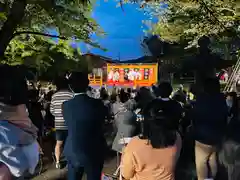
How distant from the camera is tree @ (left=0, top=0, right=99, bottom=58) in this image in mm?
5500

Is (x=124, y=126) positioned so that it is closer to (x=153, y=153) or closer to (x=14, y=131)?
(x=153, y=153)

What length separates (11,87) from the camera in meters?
2.61

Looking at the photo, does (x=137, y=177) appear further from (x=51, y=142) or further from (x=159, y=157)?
(x=51, y=142)

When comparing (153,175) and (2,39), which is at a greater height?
(2,39)

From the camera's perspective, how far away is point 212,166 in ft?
17.3

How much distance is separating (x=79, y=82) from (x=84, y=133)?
0.57 meters

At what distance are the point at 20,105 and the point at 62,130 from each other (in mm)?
4107

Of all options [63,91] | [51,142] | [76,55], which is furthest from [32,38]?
[63,91]

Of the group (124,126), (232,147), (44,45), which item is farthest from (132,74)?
(232,147)

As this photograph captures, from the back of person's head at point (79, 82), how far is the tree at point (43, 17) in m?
1.03

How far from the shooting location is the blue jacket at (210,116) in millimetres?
5008

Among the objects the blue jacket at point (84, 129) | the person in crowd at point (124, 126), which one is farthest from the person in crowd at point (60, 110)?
the blue jacket at point (84, 129)

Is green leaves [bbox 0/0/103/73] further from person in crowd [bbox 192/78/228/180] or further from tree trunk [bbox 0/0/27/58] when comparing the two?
person in crowd [bbox 192/78/228/180]

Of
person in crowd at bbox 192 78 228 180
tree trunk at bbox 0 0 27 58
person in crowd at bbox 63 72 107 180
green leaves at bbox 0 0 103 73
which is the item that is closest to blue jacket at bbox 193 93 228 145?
person in crowd at bbox 192 78 228 180
